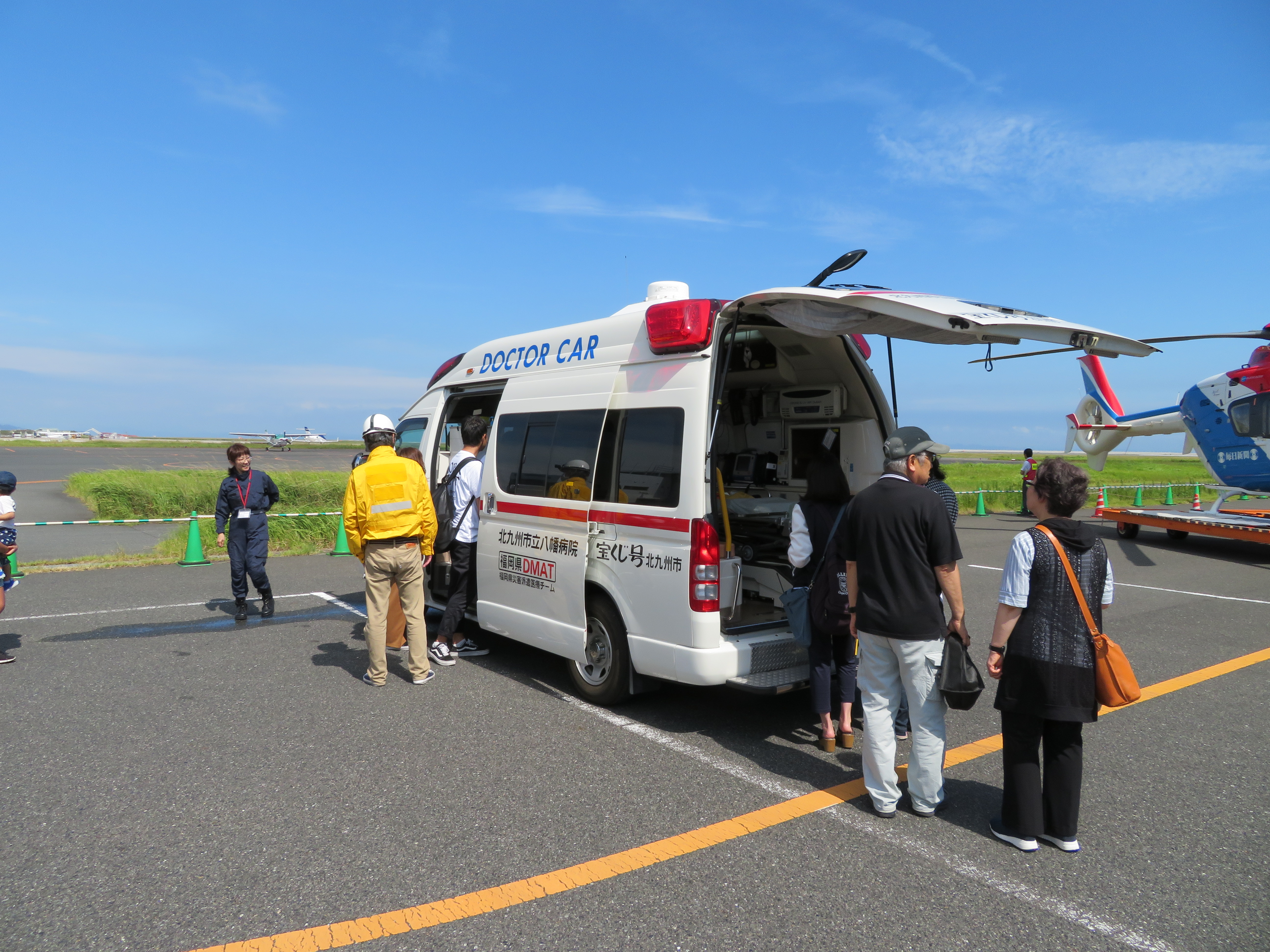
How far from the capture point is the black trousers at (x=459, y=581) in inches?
246

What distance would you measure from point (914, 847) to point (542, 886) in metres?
1.60

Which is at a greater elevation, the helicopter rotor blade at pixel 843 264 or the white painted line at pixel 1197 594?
the helicopter rotor blade at pixel 843 264

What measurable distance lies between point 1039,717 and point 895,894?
3.15ft

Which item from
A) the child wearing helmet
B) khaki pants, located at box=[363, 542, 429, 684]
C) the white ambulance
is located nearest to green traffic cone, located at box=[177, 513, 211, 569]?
the child wearing helmet

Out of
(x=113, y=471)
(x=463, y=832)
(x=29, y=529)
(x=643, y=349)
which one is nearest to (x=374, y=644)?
(x=463, y=832)

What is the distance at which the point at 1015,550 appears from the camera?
10.8 ft

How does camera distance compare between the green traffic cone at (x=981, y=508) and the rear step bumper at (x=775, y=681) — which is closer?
the rear step bumper at (x=775, y=681)

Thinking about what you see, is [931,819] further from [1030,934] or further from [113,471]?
[113,471]

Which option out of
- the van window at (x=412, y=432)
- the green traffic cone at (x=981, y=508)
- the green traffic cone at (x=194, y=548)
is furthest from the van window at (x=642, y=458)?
the green traffic cone at (x=981, y=508)

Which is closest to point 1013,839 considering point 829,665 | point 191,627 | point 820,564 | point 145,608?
point 829,665

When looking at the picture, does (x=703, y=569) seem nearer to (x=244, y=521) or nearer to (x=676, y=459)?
(x=676, y=459)

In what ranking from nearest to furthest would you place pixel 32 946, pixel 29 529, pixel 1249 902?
pixel 32 946
pixel 1249 902
pixel 29 529

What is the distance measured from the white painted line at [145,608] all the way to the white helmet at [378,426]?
3.18 m

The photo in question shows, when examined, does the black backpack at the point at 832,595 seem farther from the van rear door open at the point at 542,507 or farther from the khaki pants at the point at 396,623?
the khaki pants at the point at 396,623
